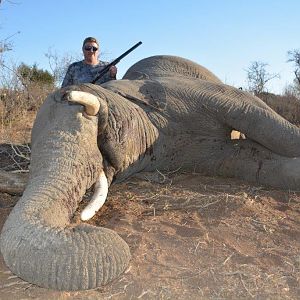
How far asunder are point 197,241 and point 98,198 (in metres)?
0.71

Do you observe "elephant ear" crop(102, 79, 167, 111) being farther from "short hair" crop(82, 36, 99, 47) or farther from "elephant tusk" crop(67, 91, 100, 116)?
"short hair" crop(82, 36, 99, 47)

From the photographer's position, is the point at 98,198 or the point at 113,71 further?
the point at 113,71

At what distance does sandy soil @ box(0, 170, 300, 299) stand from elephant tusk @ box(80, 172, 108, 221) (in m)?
0.19

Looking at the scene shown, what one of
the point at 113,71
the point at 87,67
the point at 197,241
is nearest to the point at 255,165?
the point at 197,241

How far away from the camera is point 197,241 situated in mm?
3379

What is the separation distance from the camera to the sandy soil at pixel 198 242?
283cm

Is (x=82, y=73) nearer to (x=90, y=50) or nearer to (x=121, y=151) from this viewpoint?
(x=90, y=50)

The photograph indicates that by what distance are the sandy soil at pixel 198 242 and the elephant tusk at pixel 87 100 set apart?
0.75 m

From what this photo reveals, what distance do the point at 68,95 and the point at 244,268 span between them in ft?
4.93

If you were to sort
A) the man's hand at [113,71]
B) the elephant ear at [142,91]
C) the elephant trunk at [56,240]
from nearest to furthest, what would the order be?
the elephant trunk at [56,240], the elephant ear at [142,91], the man's hand at [113,71]

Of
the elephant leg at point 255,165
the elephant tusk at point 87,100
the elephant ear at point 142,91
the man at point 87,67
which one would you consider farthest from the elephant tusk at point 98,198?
the man at point 87,67

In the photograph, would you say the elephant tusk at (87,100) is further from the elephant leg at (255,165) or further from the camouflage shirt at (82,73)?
the camouflage shirt at (82,73)

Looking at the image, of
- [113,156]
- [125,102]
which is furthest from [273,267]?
[125,102]

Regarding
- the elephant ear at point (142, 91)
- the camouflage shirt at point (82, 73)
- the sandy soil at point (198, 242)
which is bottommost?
the sandy soil at point (198, 242)
